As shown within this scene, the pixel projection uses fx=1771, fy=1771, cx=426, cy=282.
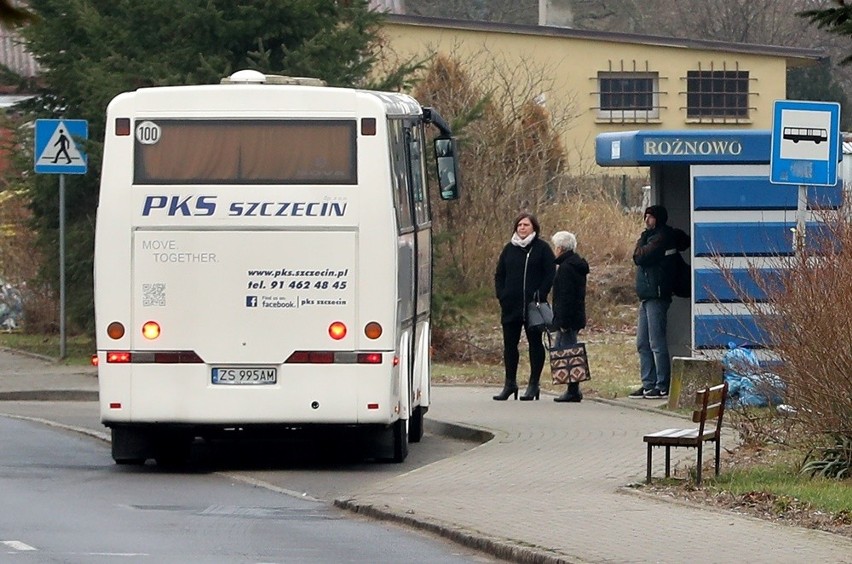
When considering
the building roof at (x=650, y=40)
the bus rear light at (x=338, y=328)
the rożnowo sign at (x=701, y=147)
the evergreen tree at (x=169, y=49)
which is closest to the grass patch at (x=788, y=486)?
the bus rear light at (x=338, y=328)

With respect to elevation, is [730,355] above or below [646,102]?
below

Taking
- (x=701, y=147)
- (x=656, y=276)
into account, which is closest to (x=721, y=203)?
(x=701, y=147)

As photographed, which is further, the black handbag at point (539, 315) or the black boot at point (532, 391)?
the black boot at point (532, 391)

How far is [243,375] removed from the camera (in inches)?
542

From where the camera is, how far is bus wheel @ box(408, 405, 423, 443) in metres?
16.3

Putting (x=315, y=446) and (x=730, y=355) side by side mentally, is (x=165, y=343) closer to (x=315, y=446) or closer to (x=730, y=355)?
(x=315, y=446)

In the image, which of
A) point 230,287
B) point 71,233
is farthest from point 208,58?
point 230,287

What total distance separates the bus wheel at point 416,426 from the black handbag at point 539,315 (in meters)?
2.53

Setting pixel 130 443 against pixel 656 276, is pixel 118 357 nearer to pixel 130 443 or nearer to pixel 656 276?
pixel 130 443

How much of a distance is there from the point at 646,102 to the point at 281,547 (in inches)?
1634

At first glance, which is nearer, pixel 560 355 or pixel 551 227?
pixel 560 355

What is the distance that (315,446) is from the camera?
16.4 meters

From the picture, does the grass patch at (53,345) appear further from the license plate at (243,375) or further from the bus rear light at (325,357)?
the bus rear light at (325,357)

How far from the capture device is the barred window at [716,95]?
49812 mm
